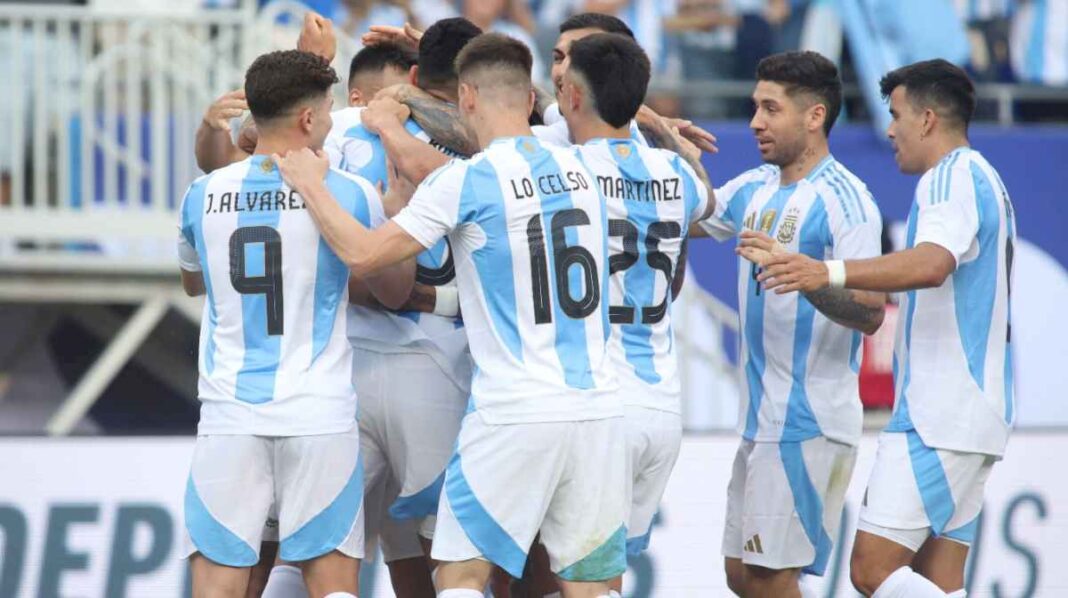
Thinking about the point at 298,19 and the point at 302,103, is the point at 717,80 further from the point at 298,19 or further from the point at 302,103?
the point at 302,103

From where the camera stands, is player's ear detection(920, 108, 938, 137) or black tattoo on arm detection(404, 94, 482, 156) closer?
black tattoo on arm detection(404, 94, 482, 156)

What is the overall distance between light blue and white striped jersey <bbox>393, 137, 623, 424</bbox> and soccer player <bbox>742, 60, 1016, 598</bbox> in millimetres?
979

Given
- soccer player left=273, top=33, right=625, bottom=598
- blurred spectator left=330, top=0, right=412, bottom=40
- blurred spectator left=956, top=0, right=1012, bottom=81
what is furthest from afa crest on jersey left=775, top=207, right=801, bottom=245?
blurred spectator left=956, top=0, right=1012, bottom=81

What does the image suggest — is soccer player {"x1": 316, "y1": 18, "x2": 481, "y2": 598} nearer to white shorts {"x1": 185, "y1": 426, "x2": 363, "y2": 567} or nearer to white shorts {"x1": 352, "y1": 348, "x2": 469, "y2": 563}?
white shorts {"x1": 352, "y1": 348, "x2": 469, "y2": 563}

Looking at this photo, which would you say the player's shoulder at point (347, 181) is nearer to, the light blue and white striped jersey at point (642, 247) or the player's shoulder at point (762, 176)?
the light blue and white striped jersey at point (642, 247)

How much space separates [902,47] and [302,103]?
7765mm

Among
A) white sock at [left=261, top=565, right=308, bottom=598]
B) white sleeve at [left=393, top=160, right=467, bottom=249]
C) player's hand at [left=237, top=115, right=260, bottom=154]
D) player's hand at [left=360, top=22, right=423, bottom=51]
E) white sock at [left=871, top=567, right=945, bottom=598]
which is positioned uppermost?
player's hand at [left=360, top=22, right=423, bottom=51]

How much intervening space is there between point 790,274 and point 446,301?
1248 mm

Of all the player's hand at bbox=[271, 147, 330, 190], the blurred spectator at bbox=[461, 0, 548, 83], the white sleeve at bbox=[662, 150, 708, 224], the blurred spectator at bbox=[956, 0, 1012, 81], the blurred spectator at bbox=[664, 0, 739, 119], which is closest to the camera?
the player's hand at bbox=[271, 147, 330, 190]

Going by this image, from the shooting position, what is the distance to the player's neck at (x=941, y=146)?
6.45 meters

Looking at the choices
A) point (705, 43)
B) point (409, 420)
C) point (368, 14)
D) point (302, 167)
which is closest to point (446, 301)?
point (409, 420)

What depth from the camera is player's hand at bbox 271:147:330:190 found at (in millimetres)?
5630

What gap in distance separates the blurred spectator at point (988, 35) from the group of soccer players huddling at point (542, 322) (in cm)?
655

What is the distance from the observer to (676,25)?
41.9 feet
